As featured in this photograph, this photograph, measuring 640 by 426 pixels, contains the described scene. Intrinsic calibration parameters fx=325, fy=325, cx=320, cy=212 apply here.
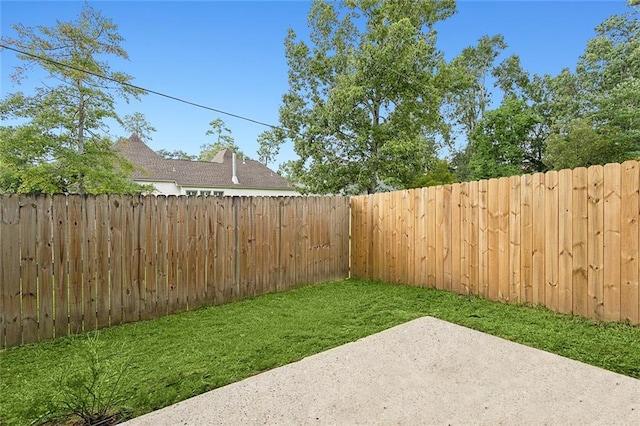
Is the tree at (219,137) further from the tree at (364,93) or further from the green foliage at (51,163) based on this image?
the green foliage at (51,163)

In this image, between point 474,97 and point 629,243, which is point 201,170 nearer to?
point 474,97

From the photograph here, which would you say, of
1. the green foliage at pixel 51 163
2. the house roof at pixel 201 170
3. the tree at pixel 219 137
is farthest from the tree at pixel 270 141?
the tree at pixel 219 137

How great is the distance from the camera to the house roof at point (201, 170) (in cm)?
1797

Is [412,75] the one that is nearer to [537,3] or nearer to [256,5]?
[537,3]

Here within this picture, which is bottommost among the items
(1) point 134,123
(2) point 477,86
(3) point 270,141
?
(1) point 134,123

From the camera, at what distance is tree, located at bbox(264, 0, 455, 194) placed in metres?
11.4

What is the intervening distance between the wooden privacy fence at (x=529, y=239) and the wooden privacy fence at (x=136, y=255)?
1.60 metres

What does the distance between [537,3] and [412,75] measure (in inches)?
173

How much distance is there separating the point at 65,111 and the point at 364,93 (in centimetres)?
878

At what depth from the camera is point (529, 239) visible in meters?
3.65

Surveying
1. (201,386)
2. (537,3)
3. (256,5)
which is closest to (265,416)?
(201,386)

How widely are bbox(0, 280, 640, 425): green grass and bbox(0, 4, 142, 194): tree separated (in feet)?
18.7

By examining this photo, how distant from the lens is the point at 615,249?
3.02 m

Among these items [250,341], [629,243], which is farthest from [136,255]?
[629,243]
